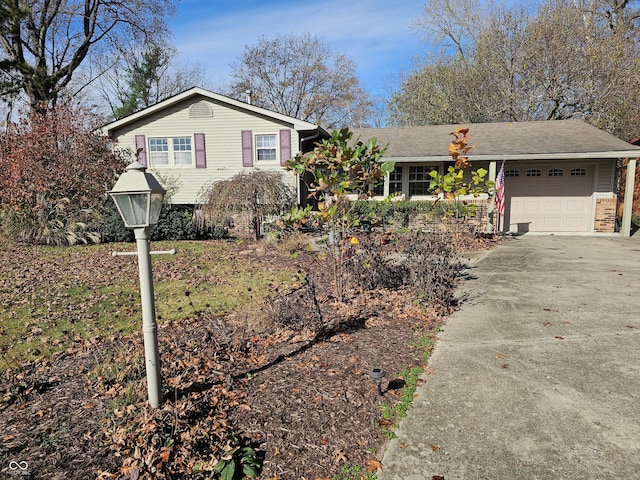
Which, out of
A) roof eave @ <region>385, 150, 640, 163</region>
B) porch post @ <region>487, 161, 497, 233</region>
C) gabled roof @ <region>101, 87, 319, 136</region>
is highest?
gabled roof @ <region>101, 87, 319, 136</region>

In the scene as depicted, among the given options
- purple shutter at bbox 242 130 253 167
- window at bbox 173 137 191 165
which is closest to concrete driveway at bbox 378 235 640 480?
purple shutter at bbox 242 130 253 167

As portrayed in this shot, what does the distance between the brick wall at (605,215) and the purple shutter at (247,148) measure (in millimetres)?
12255

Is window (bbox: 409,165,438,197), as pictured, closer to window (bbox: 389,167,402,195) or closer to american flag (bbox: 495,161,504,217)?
window (bbox: 389,167,402,195)

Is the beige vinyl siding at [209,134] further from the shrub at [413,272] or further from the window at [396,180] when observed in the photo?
the shrub at [413,272]

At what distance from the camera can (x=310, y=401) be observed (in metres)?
3.39

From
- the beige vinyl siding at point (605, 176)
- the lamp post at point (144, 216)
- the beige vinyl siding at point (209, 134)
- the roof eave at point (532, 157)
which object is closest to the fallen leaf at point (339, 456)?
the lamp post at point (144, 216)

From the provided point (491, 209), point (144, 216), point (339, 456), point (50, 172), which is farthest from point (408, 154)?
point (339, 456)

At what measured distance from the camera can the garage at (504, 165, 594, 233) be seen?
1434cm

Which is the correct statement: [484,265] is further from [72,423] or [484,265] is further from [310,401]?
[72,423]

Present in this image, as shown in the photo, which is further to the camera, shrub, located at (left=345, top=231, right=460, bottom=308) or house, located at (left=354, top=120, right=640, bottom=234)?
house, located at (left=354, top=120, right=640, bottom=234)

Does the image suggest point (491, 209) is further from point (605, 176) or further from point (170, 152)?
point (170, 152)

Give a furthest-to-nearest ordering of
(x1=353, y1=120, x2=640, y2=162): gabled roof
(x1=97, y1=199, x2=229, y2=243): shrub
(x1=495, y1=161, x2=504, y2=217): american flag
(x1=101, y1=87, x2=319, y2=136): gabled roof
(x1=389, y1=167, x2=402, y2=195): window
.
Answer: (x1=389, y1=167, x2=402, y2=195): window < (x1=101, y1=87, x2=319, y2=136): gabled roof < (x1=353, y1=120, x2=640, y2=162): gabled roof < (x1=495, y1=161, x2=504, y2=217): american flag < (x1=97, y1=199, x2=229, y2=243): shrub

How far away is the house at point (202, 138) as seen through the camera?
50.8 ft

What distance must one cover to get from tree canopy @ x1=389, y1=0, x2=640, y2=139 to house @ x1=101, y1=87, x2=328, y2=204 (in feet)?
39.8
